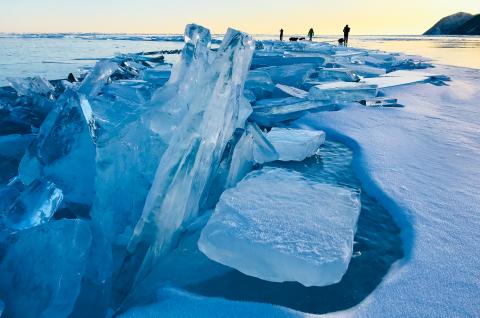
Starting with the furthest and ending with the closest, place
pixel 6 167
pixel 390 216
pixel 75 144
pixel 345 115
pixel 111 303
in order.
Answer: pixel 345 115 < pixel 6 167 < pixel 75 144 < pixel 390 216 < pixel 111 303

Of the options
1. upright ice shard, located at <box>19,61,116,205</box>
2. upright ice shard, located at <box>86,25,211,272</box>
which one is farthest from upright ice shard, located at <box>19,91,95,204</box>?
upright ice shard, located at <box>86,25,211,272</box>

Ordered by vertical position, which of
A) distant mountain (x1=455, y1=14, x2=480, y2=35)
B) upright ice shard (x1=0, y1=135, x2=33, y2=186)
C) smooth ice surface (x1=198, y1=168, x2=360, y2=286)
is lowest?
upright ice shard (x1=0, y1=135, x2=33, y2=186)

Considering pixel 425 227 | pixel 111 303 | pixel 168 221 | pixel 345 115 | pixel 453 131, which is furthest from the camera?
pixel 345 115

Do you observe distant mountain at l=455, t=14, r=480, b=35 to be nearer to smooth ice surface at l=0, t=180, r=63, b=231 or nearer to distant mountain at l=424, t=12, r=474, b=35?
distant mountain at l=424, t=12, r=474, b=35

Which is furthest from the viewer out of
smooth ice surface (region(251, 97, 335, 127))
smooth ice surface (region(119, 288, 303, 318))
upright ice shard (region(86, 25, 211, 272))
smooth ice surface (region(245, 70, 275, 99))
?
smooth ice surface (region(245, 70, 275, 99))

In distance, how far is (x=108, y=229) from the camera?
104 centimetres

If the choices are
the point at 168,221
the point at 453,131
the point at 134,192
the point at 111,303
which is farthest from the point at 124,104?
the point at 453,131

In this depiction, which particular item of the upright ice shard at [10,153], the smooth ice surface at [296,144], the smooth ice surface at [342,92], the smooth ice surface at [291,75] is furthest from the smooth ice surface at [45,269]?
the smooth ice surface at [291,75]

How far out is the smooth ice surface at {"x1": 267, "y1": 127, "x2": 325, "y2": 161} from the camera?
184 cm

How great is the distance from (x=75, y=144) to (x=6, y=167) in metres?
0.73

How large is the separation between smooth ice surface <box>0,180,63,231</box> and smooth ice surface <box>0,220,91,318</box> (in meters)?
0.10

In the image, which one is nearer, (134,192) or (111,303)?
(111,303)

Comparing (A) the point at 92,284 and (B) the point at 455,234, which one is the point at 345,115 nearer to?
(B) the point at 455,234

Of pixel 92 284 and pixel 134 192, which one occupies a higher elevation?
pixel 134 192
